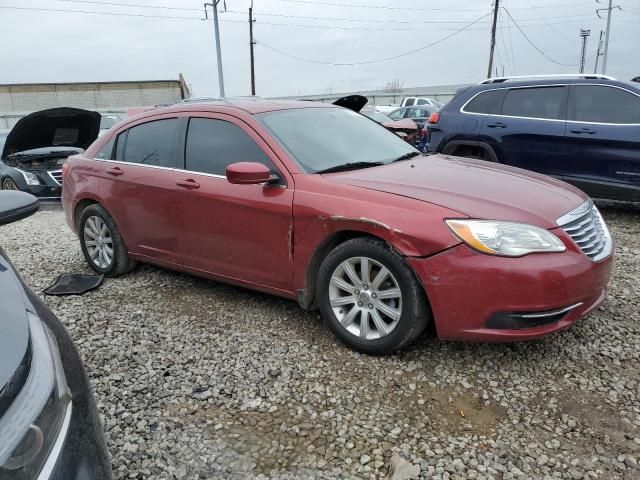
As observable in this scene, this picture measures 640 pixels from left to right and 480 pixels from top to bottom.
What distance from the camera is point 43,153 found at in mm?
8375

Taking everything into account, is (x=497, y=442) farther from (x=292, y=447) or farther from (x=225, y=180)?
(x=225, y=180)

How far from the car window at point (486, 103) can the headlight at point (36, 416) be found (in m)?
6.52

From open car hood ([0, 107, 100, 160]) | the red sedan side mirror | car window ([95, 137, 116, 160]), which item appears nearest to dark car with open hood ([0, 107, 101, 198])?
open car hood ([0, 107, 100, 160])

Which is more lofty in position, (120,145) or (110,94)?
(110,94)

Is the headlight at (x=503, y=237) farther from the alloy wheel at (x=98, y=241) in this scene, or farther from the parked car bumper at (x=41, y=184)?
the parked car bumper at (x=41, y=184)

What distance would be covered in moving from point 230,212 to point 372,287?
48.0 inches

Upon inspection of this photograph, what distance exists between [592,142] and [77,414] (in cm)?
635

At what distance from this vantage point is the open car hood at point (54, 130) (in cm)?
773

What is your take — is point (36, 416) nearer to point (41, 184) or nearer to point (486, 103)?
point (486, 103)

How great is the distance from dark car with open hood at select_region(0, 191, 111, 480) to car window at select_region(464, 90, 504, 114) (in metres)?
6.37

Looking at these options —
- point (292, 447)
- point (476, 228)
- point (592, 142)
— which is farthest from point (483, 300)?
point (592, 142)

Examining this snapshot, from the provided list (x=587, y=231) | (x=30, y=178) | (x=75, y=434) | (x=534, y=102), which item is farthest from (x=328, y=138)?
(x=30, y=178)

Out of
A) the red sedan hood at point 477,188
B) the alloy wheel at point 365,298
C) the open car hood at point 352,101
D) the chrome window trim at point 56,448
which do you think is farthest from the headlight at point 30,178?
the chrome window trim at point 56,448

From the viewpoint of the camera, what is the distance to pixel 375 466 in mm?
2375
